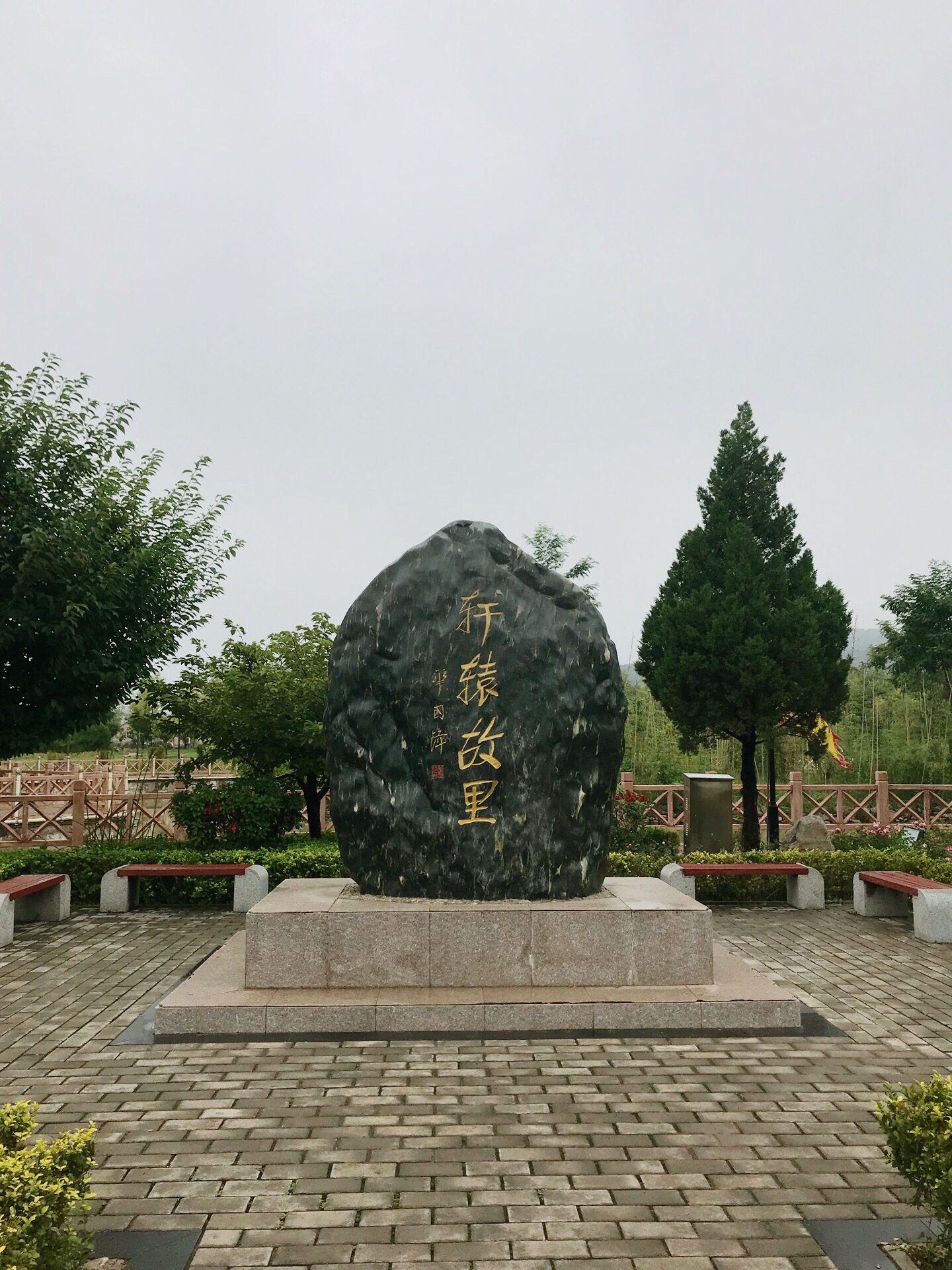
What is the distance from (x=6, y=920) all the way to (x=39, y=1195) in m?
5.78

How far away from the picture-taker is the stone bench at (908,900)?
7637 millimetres

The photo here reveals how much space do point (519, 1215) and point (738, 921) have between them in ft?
19.1

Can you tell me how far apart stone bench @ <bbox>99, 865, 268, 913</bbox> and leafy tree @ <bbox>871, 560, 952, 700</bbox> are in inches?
662

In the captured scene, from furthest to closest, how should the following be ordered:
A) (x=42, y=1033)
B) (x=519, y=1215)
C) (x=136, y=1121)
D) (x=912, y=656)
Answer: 1. (x=912, y=656)
2. (x=42, y=1033)
3. (x=136, y=1121)
4. (x=519, y=1215)

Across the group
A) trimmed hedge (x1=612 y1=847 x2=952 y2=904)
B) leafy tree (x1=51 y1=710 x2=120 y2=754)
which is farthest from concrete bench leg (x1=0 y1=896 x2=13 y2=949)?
leafy tree (x1=51 y1=710 x2=120 y2=754)

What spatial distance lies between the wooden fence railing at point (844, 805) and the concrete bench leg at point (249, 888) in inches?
233

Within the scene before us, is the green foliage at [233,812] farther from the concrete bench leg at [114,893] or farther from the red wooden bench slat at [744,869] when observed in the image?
the red wooden bench slat at [744,869]

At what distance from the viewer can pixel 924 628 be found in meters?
21.5

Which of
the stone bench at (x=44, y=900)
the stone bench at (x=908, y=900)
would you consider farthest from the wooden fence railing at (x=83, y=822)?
the stone bench at (x=908, y=900)

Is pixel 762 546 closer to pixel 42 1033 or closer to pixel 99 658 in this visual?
pixel 99 658

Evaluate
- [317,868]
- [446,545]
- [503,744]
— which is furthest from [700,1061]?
[317,868]

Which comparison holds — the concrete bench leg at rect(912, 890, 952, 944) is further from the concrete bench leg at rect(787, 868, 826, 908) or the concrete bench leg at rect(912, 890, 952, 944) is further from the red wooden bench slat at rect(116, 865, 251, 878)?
the red wooden bench slat at rect(116, 865, 251, 878)

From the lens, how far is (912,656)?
853 inches

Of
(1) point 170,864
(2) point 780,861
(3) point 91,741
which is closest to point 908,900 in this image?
(2) point 780,861
